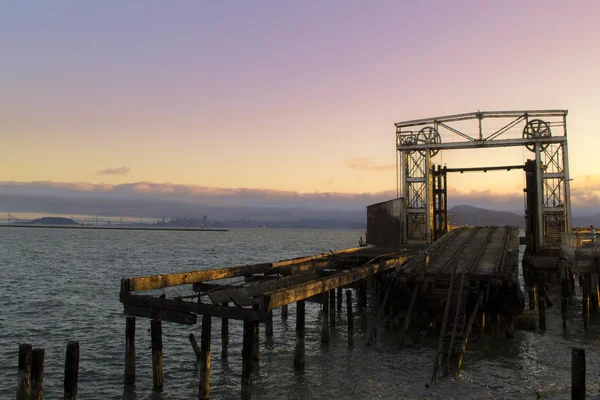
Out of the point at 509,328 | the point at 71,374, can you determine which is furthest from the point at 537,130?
the point at 71,374

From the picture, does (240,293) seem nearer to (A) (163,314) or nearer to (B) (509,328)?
(A) (163,314)

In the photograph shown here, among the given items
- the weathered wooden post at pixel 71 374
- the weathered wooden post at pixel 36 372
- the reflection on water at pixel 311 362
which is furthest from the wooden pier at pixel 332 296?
the weathered wooden post at pixel 36 372

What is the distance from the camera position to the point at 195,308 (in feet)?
45.4

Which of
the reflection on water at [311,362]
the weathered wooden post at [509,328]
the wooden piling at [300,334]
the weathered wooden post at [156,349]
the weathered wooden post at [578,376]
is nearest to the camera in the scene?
the weathered wooden post at [578,376]

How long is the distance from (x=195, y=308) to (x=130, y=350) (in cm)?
339

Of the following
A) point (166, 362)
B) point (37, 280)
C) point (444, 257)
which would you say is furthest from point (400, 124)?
point (37, 280)

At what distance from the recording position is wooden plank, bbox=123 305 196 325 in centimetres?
1404

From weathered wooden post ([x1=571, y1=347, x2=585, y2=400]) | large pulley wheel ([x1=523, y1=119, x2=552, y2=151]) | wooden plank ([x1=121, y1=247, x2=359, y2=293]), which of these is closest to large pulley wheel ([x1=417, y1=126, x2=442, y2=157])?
large pulley wheel ([x1=523, y1=119, x2=552, y2=151])

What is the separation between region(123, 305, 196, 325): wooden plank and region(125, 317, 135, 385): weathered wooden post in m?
0.58

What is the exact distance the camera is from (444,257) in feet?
90.3

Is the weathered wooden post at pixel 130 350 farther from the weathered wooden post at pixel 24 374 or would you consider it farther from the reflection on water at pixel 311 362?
the weathered wooden post at pixel 24 374

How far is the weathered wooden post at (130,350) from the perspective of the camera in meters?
15.1

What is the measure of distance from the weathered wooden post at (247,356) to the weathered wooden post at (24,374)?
5.16 metres

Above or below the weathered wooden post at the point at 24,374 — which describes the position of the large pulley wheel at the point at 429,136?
above
